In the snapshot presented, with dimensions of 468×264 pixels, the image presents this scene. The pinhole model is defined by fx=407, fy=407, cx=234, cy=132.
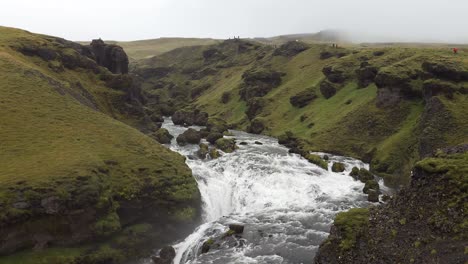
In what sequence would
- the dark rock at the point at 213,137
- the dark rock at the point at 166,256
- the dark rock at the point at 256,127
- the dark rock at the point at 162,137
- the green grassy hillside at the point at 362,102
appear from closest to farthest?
the dark rock at the point at 166,256 < the green grassy hillside at the point at 362,102 < the dark rock at the point at 162,137 < the dark rock at the point at 213,137 < the dark rock at the point at 256,127

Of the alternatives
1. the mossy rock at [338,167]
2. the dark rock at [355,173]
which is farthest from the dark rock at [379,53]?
the dark rock at [355,173]

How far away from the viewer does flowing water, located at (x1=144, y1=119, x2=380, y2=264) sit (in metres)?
36.7

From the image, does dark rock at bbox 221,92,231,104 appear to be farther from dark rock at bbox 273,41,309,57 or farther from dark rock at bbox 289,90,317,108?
dark rock at bbox 289,90,317,108

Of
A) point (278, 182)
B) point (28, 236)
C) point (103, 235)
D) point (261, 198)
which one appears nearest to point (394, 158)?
point (278, 182)

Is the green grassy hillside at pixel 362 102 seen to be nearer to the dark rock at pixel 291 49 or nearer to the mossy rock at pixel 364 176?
the dark rock at pixel 291 49

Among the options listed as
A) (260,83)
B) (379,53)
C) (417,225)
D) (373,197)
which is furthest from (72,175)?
(260,83)

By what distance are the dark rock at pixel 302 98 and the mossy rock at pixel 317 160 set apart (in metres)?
37.2

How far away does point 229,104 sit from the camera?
135250 mm

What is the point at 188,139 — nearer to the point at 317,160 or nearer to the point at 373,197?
the point at 317,160

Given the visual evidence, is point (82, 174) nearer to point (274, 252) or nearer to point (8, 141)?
point (8, 141)

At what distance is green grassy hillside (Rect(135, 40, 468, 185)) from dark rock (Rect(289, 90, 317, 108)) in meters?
0.45

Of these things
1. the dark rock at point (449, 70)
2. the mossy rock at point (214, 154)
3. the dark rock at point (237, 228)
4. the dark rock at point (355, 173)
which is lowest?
the dark rock at point (355, 173)

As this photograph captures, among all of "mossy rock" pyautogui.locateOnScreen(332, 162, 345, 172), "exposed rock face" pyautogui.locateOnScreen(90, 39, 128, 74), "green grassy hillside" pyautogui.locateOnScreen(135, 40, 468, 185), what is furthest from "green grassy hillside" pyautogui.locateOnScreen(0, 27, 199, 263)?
"exposed rock face" pyautogui.locateOnScreen(90, 39, 128, 74)

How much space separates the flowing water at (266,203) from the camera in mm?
36656
